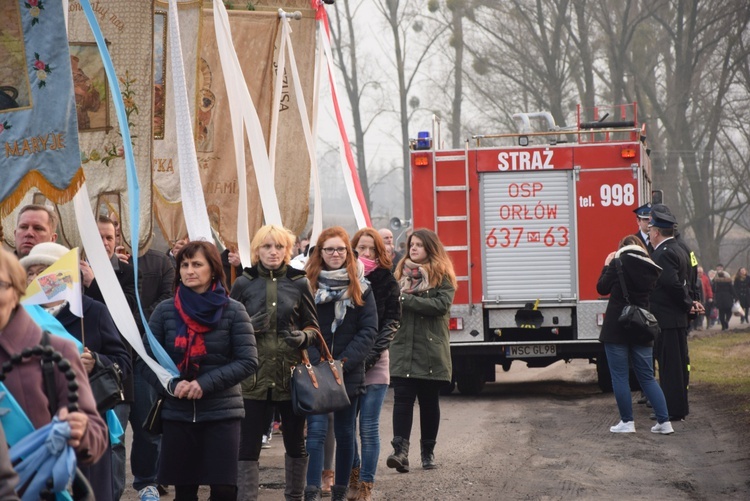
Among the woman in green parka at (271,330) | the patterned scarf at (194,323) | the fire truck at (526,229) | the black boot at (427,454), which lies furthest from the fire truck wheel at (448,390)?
the patterned scarf at (194,323)

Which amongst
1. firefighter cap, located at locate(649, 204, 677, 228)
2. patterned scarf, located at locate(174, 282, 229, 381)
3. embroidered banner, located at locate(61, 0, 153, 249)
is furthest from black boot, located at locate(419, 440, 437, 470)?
firefighter cap, located at locate(649, 204, 677, 228)

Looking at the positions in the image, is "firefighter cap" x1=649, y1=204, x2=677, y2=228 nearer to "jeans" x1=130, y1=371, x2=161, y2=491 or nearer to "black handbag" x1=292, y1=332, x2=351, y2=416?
"black handbag" x1=292, y1=332, x2=351, y2=416

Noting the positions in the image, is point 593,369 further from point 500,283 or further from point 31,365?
point 31,365

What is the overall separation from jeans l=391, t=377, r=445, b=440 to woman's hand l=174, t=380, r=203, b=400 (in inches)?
138

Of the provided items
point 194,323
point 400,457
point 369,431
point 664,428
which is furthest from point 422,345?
point 194,323

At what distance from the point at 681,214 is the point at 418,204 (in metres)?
33.2

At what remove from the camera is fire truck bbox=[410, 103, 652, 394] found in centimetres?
1499

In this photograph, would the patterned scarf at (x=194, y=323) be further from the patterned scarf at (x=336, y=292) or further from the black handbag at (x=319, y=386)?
the patterned scarf at (x=336, y=292)

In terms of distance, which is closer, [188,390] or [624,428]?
[188,390]

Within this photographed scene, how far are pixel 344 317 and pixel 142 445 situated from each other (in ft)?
5.38

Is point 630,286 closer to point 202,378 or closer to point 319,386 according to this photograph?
point 319,386

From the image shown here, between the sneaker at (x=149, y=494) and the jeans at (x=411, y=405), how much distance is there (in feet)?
7.11

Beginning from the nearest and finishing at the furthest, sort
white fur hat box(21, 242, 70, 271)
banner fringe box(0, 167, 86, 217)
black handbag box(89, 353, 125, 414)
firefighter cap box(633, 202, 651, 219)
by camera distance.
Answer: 1. black handbag box(89, 353, 125, 414)
2. white fur hat box(21, 242, 70, 271)
3. banner fringe box(0, 167, 86, 217)
4. firefighter cap box(633, 202, 651, 219)

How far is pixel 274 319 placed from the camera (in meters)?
7.32
